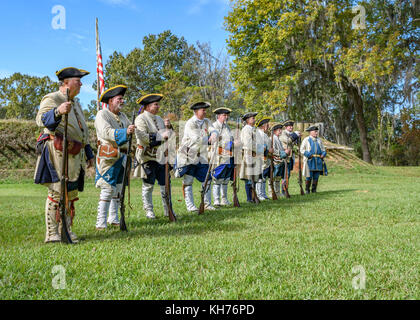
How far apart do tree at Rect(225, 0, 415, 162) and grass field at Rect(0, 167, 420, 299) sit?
1745 centimetres

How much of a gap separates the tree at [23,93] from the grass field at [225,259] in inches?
1732

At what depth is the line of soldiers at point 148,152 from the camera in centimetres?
545

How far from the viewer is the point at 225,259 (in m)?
4.29

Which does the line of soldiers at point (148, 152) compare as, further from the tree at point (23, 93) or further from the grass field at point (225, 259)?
the tree at point (23, 93)

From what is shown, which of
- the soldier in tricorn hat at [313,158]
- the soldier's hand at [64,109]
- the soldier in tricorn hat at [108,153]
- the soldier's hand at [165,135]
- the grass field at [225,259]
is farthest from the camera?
the soldier in tricorn hat at [313,158]

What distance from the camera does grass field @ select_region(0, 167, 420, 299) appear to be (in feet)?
11.0

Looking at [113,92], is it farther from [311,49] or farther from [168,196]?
[311,49]

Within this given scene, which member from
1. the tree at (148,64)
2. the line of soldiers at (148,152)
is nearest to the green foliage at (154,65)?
the tree at (148,64)

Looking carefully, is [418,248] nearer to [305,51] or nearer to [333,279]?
[333,279]

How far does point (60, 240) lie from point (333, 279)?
3.79m

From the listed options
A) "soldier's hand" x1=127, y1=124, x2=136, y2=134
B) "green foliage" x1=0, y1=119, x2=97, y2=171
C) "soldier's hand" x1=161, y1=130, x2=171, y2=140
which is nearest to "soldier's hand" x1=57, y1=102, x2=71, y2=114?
"soldier's hand" x1=127, y1=124, x2=136, y2=134

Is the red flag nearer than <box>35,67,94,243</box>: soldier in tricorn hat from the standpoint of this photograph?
No

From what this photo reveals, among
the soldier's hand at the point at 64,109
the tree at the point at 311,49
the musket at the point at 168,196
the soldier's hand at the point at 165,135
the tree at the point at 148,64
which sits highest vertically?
the tree at the point at 148,64

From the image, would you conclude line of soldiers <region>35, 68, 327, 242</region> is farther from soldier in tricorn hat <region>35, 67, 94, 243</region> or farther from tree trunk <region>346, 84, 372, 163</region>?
tree trunk <region>346, 84, 372, 163</region>
